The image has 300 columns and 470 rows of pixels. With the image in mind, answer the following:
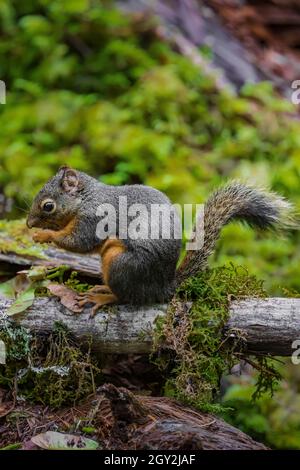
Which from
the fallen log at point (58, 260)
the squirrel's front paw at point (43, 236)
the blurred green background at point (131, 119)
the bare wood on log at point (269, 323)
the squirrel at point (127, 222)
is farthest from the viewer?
the blurred green background at point (131, 119)

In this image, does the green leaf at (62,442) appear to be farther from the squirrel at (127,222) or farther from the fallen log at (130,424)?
the squirrel at (127,222)

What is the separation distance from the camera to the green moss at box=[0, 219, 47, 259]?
3957 millimetres

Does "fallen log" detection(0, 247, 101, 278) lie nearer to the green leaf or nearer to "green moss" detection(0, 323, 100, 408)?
"green moss" detection(0, 323, 100, 408)

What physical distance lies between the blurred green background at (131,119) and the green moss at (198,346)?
6.72 feet

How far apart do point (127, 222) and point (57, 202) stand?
449mm

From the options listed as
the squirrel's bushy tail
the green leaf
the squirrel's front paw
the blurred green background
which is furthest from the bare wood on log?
the blurred green background

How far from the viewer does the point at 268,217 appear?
11.6 feet

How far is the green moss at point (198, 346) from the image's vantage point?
10.6ft

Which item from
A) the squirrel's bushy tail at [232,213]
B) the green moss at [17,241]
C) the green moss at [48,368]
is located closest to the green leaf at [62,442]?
the green moss at [48,368]

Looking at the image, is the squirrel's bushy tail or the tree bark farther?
the squirrel's bushy tail

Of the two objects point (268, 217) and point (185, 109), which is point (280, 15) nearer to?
point (185, 109)

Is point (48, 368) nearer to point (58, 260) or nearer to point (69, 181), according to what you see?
point (58, 260)

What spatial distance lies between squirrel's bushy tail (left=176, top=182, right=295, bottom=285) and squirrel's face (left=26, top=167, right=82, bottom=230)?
0.68 meters
